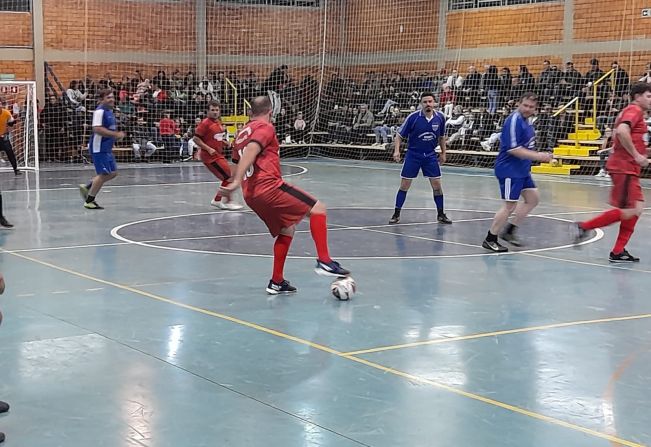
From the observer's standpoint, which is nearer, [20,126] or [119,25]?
[20,126]

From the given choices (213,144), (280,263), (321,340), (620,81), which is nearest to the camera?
(321,340)

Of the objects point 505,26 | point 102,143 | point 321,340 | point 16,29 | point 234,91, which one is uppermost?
point 505,26

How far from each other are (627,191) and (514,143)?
147 cm

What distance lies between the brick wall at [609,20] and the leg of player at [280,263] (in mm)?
19979

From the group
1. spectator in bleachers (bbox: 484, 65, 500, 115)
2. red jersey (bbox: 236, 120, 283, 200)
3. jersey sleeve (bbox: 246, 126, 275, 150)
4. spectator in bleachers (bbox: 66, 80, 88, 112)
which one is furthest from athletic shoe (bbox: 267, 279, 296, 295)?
spectator in bleachers (bbox: 66, 80, 88, 112)

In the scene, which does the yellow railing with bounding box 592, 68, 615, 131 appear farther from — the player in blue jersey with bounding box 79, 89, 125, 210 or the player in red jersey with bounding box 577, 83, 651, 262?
the player in red jersey with bounding box 577, 83, 651, 262

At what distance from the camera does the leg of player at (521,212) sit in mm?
11836

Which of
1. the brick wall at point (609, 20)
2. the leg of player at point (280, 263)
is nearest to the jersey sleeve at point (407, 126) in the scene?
the leg of player at point (280, 263)

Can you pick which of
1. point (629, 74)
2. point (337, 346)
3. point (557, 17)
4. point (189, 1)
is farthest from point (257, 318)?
point (189, 1)

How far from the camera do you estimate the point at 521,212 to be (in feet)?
39.3

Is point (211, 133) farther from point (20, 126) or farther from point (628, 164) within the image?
point (20, 126)

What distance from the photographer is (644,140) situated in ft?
35.3

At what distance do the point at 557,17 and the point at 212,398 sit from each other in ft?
82.4

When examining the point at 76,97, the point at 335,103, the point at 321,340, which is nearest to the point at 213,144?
the point at 321,340
